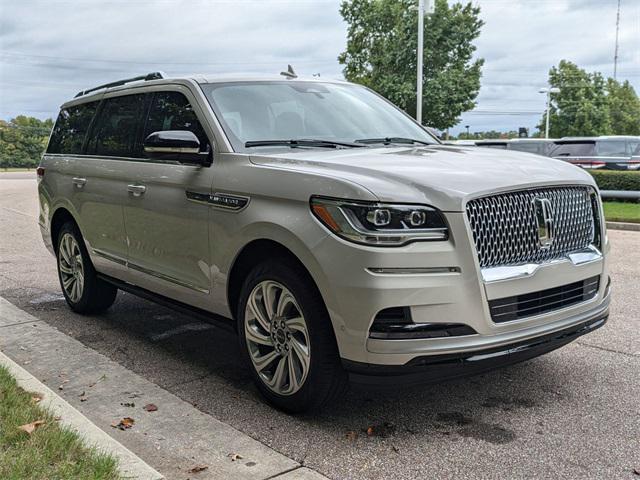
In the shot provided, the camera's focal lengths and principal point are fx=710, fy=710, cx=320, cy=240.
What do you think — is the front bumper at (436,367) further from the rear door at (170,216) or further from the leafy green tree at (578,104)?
the leafy green tree at (578,104)

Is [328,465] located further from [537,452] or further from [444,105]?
[444,105]

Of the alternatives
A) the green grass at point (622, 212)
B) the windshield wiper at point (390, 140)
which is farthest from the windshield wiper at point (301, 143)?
the green grass at point (622, 212)

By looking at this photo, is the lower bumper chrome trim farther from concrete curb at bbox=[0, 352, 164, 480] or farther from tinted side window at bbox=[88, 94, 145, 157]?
tinted side window at bbox=[88, 94, 145, 157]

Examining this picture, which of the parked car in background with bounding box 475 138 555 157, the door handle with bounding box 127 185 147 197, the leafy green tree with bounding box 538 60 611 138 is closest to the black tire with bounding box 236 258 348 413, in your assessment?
the door handle with bounding box 127 185 147 197

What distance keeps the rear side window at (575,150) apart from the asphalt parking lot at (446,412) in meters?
20.3

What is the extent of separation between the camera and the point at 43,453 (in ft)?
10.8

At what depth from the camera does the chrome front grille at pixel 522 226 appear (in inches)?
142

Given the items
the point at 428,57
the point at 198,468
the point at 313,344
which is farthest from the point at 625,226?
the point at 428,57

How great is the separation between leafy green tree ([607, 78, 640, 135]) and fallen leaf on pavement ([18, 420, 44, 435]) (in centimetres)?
7639

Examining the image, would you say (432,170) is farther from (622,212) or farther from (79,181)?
(622,212)

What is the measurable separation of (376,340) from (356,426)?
744 millimetres

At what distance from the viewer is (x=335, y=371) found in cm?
379

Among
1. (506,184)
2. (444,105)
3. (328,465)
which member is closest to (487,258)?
(506,184)

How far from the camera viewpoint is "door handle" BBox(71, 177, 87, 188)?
6.24 meters
